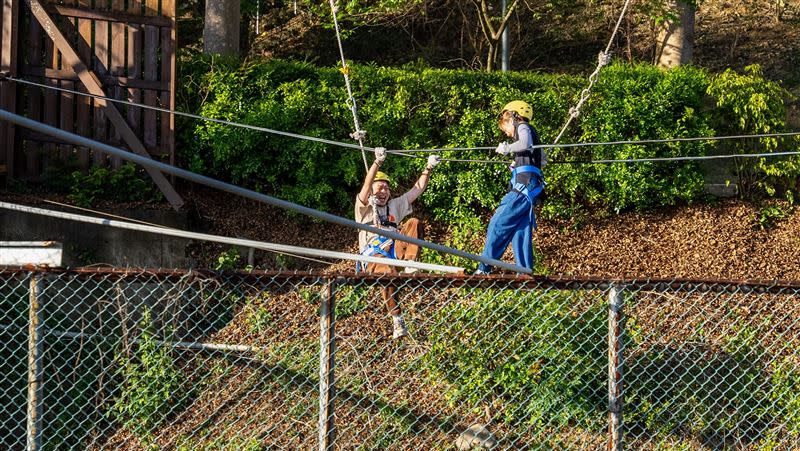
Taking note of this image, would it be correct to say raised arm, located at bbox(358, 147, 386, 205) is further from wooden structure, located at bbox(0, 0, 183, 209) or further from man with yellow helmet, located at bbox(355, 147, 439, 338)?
wooden structure, located at bbox(0, 0, 183, 209)

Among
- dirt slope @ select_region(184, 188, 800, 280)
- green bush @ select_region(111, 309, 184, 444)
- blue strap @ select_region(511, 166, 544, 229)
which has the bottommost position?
green bush @ select_region(111, 309, 184, 444)

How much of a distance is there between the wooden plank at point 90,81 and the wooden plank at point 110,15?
7.6 inches

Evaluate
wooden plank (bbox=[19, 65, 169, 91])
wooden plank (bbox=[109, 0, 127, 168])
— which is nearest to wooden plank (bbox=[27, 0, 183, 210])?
wooden plank (bbox=[19, 65, 169, 91])

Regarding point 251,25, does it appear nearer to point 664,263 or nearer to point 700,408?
point 664,263

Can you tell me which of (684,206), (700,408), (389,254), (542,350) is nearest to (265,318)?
(389,254)

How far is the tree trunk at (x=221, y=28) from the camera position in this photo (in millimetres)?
13211

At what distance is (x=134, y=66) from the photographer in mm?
11703

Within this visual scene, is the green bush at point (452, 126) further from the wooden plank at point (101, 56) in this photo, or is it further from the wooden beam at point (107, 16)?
the wooden plank at point (101, 56)

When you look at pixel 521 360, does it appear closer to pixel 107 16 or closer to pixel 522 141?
pixel 522 141

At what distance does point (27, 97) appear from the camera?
11656mm

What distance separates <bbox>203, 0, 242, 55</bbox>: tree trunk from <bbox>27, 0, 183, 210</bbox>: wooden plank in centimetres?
210

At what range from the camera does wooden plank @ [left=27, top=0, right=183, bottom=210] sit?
11.3 metres

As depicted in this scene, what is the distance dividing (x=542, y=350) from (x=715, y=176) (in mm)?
5839

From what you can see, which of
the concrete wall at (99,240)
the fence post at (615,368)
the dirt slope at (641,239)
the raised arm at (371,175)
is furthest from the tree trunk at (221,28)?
the fence post at (615,368)
